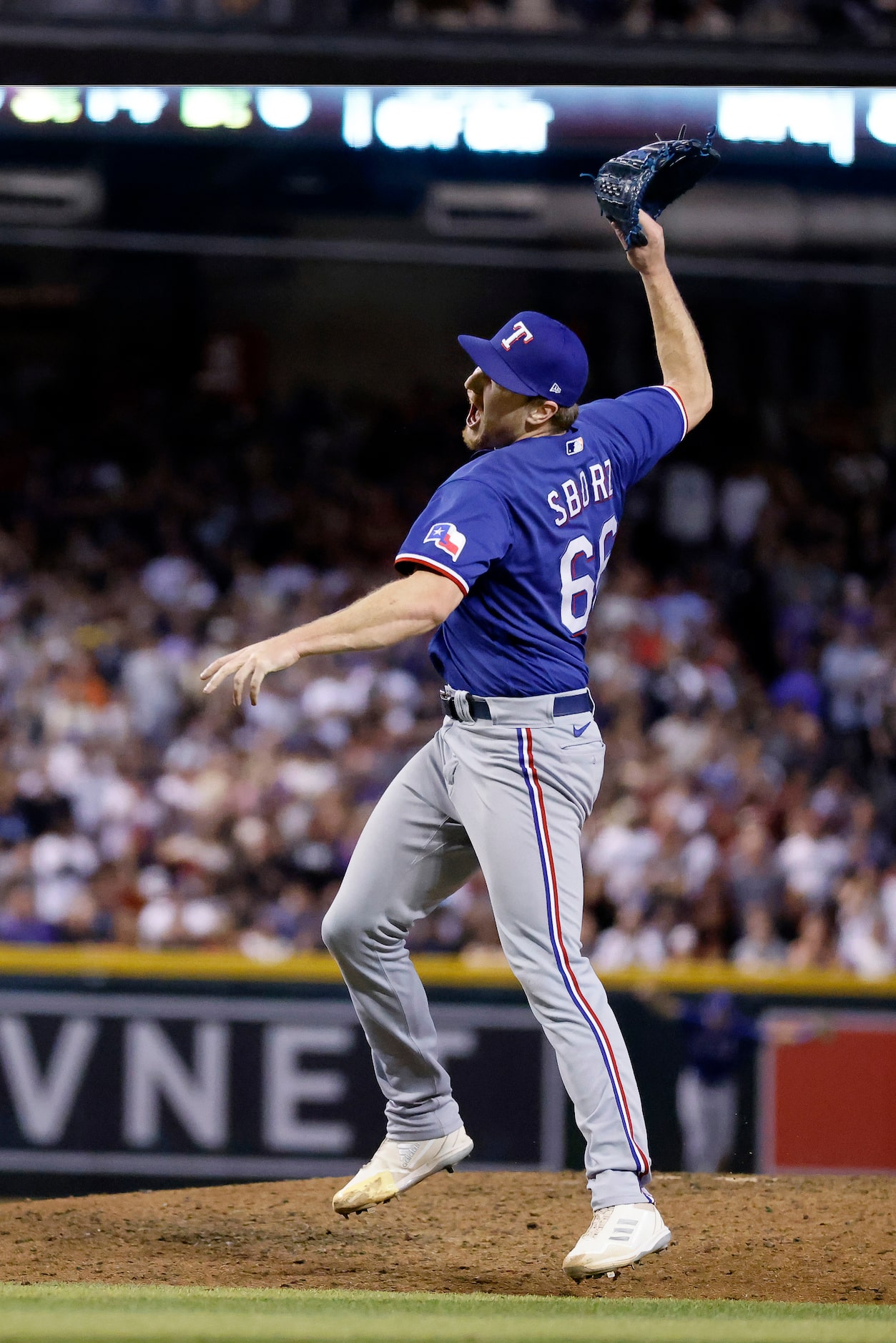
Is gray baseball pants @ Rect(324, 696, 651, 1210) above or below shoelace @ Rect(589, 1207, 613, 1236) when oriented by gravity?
above

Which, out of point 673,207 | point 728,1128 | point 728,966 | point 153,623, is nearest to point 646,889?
point 728,966

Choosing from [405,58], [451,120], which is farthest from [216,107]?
[451,120]

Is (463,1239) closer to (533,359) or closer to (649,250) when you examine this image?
(533,359)

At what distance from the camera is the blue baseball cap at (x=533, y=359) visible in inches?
140

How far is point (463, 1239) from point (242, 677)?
6.10ft

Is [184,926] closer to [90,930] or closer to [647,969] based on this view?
[90,930]

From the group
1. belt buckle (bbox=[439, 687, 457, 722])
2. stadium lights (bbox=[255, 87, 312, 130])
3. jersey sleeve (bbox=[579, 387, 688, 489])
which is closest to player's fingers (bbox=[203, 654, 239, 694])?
belt buckle (bbox=[439, 687, 457, 722])

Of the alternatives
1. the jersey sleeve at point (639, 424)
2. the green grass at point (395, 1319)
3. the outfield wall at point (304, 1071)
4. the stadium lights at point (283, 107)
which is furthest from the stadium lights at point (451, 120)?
the green grass at point (395, 1319)

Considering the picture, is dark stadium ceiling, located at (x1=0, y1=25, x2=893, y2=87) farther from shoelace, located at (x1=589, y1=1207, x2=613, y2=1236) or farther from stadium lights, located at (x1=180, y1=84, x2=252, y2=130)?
shoelace, located at (x1=589, y1=1207, x2=613, y2=1236)

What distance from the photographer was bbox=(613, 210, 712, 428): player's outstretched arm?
3951 millimetres

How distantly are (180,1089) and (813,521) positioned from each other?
656cm

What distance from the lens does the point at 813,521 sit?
11.9 metres

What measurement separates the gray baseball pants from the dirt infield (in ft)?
1.13

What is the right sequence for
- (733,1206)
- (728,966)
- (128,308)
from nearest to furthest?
(733,1206)
(728,966)
(128,308)
